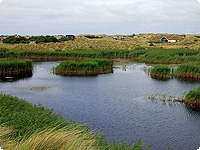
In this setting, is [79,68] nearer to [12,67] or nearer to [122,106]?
[12,67]

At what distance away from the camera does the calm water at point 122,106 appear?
14.0m

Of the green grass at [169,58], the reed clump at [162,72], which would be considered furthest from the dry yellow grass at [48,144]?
the green grass at [169,58]

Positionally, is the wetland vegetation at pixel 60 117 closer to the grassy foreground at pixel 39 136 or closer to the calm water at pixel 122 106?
the grassy foreground at pixel 39 136

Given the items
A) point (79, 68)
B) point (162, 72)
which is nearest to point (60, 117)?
point (162, 72)

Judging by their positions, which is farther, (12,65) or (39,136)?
(12,65)

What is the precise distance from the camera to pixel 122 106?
761 inches

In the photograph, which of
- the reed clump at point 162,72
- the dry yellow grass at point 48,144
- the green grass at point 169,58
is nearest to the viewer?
the dry yellow grass at point 48,144

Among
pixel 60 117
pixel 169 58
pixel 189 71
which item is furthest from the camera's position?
pixel 169 58

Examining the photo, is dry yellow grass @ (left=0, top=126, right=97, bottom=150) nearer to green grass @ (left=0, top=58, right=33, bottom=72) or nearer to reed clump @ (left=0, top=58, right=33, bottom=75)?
reed clump @ (left=0, top=58, right=33, bottom=75)

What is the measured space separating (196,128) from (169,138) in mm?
2457

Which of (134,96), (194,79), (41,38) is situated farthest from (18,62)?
(41,38)

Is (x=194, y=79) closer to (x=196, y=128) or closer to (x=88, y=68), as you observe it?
(x=88, y=68)

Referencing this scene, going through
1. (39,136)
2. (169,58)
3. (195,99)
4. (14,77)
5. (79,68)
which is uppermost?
(169,58)

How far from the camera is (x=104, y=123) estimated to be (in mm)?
15555
